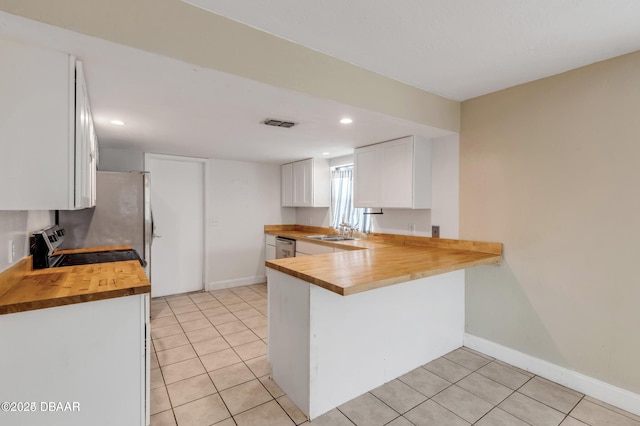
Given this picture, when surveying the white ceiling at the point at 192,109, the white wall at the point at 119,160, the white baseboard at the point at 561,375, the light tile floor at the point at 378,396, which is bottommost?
the light tile floor at the point at 378,396

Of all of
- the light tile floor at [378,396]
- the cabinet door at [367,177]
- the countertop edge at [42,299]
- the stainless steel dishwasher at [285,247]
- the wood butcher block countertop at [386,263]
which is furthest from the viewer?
the stainless steel dishwasher at [285,247]

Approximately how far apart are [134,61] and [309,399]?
7.17ft

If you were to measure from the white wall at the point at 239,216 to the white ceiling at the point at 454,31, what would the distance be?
331 cm

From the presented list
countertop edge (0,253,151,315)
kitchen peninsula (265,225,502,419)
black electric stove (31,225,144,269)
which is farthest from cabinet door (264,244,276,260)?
countertop edge (0,253,151,315)

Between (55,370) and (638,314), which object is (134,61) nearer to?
(55,370)

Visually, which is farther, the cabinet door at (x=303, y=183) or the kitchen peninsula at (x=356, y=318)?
the cabinet door at (x=303, y=183)

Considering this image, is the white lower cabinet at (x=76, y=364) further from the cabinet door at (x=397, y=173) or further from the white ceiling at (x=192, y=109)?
the cabinet door at (x=397, y=173)

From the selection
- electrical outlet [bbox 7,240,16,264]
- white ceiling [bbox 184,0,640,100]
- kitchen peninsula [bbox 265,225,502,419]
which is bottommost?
kitchen peninsula [bbox 265,225,502,419]

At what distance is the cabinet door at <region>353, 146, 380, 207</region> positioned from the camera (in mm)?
3449

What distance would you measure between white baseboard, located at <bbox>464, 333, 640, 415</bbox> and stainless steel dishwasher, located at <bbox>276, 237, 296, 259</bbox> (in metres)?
2.49

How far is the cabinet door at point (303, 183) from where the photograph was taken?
4.68 metres

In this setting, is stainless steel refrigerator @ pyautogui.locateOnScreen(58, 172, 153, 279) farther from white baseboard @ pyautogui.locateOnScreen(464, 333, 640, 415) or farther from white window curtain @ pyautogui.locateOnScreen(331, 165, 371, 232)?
white baseboard @ pyautogui.locateOnScreen(464, 333, 640, 415)

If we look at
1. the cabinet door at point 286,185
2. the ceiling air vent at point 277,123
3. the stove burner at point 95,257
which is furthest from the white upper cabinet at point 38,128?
the cabinet door at point 286,185

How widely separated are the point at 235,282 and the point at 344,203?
2.24 m
